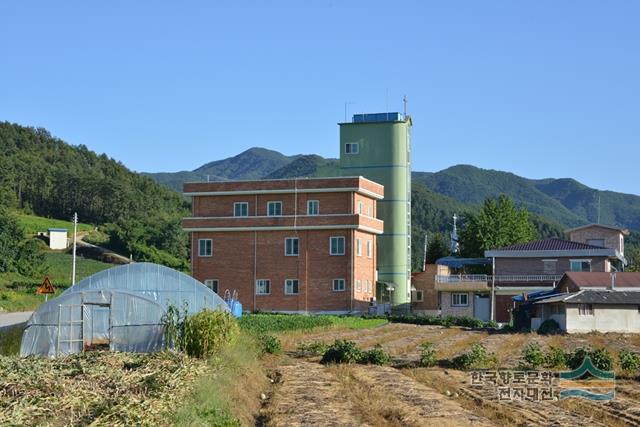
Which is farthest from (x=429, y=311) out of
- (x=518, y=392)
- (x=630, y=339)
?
(x=518, y=392)

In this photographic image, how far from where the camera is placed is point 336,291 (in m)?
58.8

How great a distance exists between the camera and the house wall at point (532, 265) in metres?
62.8

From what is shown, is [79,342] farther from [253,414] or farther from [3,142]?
[3,142]

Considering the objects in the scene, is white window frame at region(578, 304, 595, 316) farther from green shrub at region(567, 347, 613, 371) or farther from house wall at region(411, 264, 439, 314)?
house wall at region(411, 264, 439, 314)

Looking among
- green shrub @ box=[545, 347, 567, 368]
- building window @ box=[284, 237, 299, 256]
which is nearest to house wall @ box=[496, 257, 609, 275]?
building window @ box=[284, 237, 299, 256]

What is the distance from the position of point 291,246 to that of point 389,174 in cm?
1059

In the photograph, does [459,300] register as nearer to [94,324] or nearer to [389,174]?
[389,174]

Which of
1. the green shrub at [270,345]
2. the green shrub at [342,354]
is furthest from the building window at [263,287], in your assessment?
the green shrub at [342,354]

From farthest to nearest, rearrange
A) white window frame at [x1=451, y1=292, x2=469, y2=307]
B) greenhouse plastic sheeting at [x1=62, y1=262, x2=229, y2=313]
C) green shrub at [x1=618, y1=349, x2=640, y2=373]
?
1. white window frame at [x1=451, y1=292, x2=469, y2=307]
2. greenhouse plastic sheeting at [x1=62, y1=262, x2=229, y2=313]
3. green shrub at [x1=618, y1=349, x2=640, y2=373]

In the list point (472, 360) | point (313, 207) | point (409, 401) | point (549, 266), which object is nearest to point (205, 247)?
point (313, 207)

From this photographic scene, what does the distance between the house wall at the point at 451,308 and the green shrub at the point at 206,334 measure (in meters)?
42.6

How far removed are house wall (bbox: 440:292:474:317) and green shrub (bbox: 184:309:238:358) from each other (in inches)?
1676

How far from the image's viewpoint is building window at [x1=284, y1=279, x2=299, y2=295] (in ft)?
194

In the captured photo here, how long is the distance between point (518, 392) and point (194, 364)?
25.4 ft
